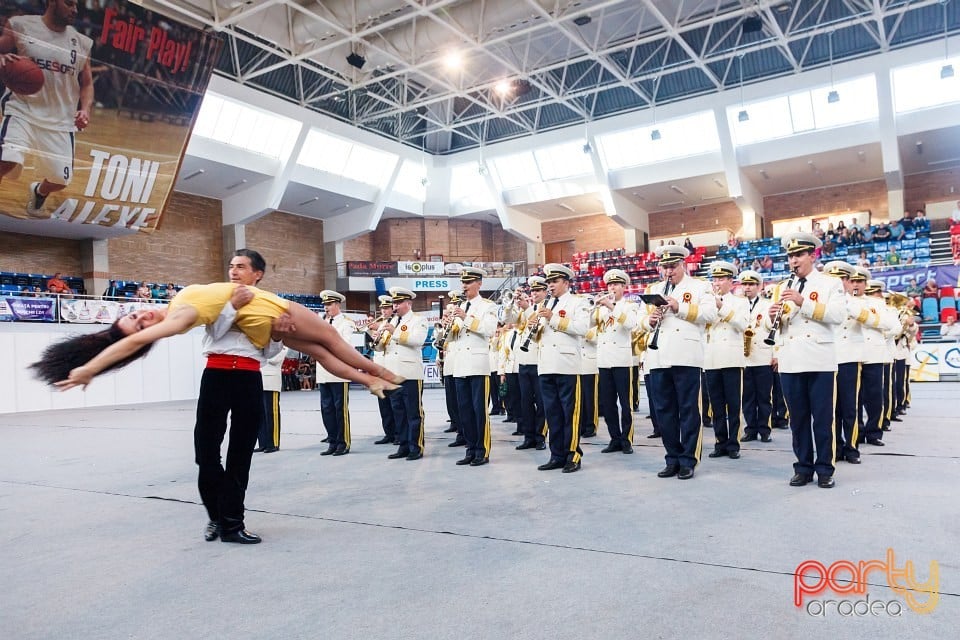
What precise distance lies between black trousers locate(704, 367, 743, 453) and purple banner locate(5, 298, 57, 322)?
55.1 ft

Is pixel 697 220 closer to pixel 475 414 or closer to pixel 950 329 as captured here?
pixel 950 329

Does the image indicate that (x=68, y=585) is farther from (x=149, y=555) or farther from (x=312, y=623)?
(x=312, y=623)

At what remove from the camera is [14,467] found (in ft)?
22.8

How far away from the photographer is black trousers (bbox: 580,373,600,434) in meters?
6.80

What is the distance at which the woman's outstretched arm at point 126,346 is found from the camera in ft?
9.27

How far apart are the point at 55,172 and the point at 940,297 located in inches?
881

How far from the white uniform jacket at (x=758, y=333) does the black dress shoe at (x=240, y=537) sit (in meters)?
5.31

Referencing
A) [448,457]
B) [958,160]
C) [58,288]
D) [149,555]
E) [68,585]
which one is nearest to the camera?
[68,585]

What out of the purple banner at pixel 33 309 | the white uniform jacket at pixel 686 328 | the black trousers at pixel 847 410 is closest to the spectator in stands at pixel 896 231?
the black trousers at pixel 847 410

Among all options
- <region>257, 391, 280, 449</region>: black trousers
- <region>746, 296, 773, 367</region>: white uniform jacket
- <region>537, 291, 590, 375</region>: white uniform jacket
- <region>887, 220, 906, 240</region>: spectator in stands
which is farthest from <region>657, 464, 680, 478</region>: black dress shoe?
<region>887, 220, 906, 240</region>: spectator in stands

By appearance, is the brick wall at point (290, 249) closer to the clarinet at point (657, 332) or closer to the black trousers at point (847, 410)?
the clarinet at point (657, 332)

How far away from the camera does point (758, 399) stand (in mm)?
7395

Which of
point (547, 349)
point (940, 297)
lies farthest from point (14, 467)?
point (940, 297)

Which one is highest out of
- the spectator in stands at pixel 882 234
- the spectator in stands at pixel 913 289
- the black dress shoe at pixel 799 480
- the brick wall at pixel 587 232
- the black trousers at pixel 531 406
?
the brick wall at pixel 587 232
